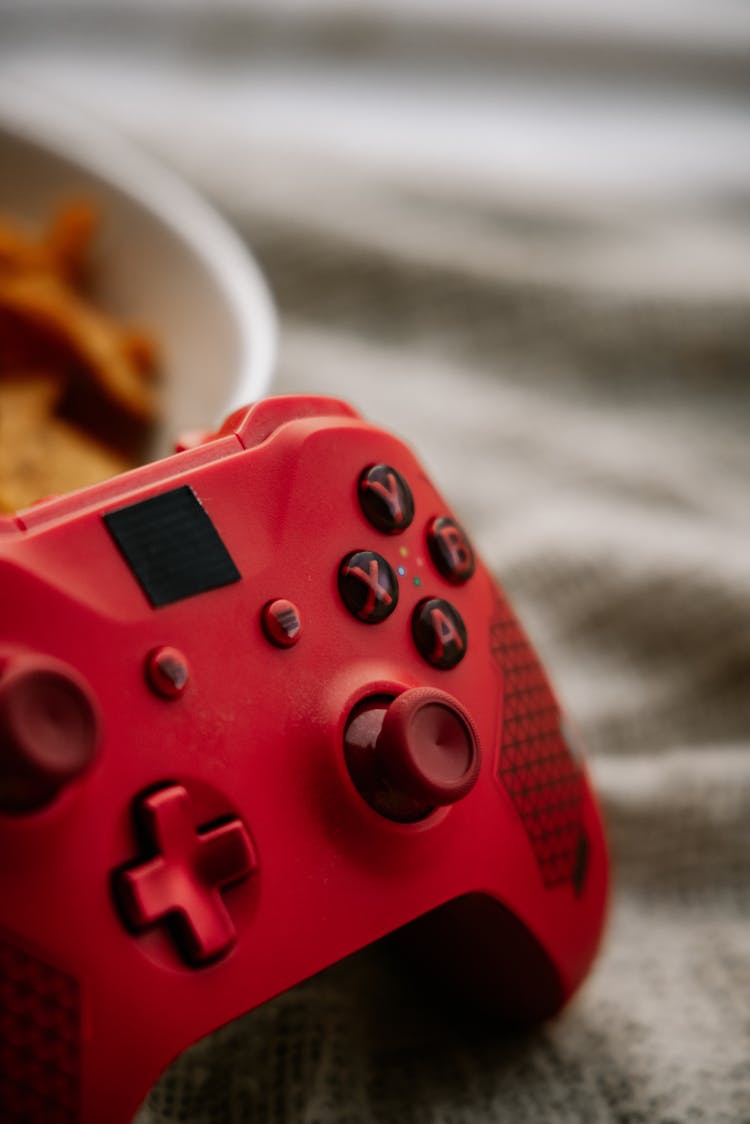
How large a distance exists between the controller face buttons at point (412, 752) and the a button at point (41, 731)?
8 cm

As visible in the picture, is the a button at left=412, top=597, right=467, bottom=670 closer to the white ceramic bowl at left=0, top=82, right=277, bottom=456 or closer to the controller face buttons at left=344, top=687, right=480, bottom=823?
the controller face buttons at left=344, top=687, right=480, bottom=823

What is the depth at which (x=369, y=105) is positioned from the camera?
2.75 ft

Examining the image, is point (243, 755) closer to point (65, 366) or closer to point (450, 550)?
point (450, 550)

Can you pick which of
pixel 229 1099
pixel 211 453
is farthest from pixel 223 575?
pixel 229 1099

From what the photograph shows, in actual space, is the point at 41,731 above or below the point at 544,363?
above

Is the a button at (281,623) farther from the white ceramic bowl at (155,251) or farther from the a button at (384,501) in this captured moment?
the white ceramic bowl at (155,251)

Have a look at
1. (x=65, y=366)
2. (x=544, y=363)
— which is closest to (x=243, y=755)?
(x=65, y=366)

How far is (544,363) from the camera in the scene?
703mm

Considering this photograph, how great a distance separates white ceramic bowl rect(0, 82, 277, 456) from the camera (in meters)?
0.52

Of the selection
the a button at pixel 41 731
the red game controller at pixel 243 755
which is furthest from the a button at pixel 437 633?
the a button at pixel 41 731

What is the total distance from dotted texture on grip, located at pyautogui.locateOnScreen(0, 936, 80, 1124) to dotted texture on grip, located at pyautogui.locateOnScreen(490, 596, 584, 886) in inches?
5.5

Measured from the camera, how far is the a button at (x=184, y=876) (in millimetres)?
273

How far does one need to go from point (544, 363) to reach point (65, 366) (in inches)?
11.9

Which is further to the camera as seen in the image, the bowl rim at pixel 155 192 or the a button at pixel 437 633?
the bowl rim at pixel 155 192
